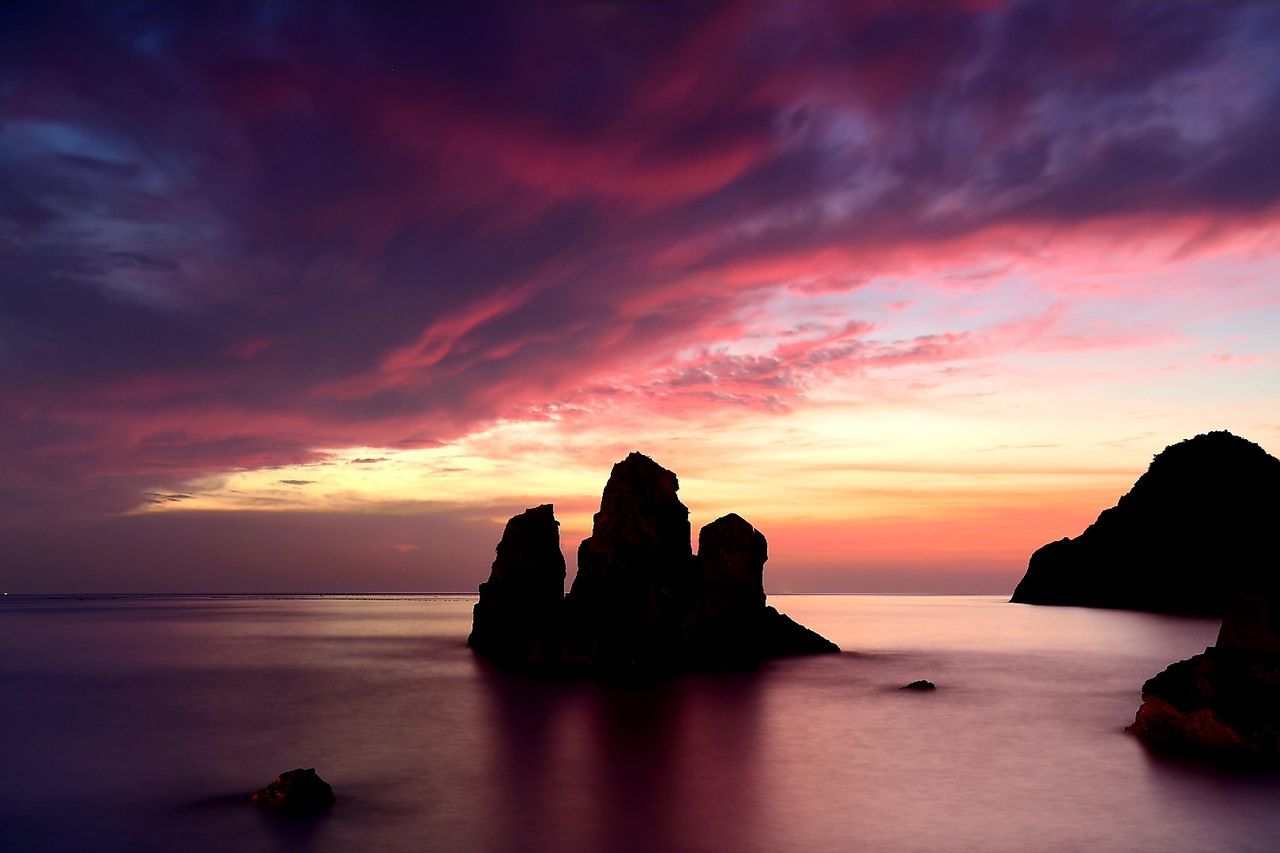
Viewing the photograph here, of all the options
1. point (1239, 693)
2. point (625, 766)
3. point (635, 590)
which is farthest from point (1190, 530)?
point (625, 766)

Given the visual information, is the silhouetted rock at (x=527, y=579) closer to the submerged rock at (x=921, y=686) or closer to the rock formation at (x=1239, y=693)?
the submerged rock at (x=921, y=686)

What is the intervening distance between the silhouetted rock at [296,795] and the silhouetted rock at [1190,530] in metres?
144

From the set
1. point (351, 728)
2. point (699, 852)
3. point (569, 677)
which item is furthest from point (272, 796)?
point (569, 677)

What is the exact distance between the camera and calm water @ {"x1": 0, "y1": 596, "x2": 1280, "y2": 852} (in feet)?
61.4

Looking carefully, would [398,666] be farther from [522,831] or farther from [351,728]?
[522,831]

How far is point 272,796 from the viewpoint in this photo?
19703mm

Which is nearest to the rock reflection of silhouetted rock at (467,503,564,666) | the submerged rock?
the submerged rock

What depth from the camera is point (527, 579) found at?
190 ft

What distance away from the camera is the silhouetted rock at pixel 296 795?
63.6ft

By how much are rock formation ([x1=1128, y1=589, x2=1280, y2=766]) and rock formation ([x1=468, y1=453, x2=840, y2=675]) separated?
95.8 ft

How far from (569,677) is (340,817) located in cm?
2867

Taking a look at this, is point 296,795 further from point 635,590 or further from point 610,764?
point 635,590

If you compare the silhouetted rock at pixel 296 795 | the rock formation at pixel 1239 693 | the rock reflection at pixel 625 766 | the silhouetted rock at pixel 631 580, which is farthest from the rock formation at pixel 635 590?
the rock formation at pixel 1239 693

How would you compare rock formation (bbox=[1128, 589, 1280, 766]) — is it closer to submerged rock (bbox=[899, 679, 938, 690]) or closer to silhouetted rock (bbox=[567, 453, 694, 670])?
submerged rock (bbox=[899, 679, 938, 690])
